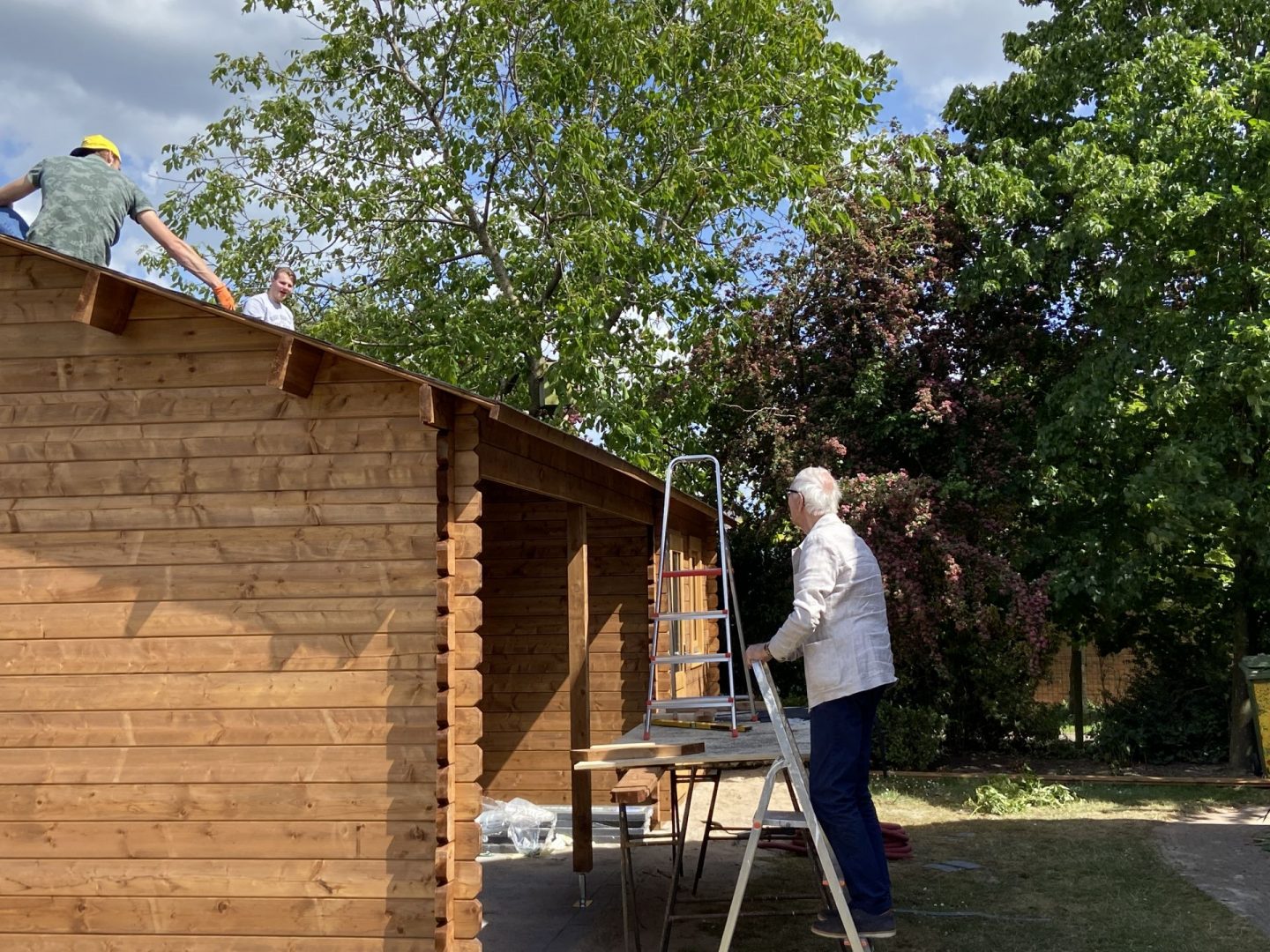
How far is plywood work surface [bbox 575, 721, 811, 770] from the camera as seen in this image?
557 centimetres

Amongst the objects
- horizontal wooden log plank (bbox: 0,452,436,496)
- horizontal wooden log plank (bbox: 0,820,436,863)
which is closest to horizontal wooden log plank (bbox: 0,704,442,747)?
horizontal wooden log plank (bbox: 0,820,436,863)

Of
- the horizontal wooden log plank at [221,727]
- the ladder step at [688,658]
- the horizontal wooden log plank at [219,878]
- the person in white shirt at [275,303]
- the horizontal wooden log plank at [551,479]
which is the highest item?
the person in white shirt at [275,303]

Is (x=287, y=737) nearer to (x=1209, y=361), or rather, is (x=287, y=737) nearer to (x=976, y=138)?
(x=1209, y=361)

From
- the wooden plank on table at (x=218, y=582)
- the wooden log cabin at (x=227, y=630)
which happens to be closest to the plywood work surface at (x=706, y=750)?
the wooden log cabin at (x=227, y=630)

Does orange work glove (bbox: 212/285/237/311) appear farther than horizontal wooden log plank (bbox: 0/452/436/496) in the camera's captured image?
Yes

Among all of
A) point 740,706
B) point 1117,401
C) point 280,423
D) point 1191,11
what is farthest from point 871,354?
point 280,423

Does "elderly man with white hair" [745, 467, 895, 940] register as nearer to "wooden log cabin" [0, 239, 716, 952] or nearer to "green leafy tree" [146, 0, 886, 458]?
"wooden log cabin" [0, 239, 716, 952]

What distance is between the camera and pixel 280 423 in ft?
19.0

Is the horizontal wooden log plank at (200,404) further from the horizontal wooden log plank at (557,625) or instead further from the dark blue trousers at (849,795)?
the horizontal wooden log plank at (557,625)

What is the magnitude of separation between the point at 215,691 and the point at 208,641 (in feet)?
0.78

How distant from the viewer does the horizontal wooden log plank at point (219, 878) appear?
5.51 meters

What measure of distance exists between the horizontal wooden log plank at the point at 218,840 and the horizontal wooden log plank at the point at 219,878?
1.1 inches

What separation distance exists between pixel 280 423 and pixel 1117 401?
10.6m

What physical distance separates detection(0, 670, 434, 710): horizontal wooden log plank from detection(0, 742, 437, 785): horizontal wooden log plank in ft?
0.62
